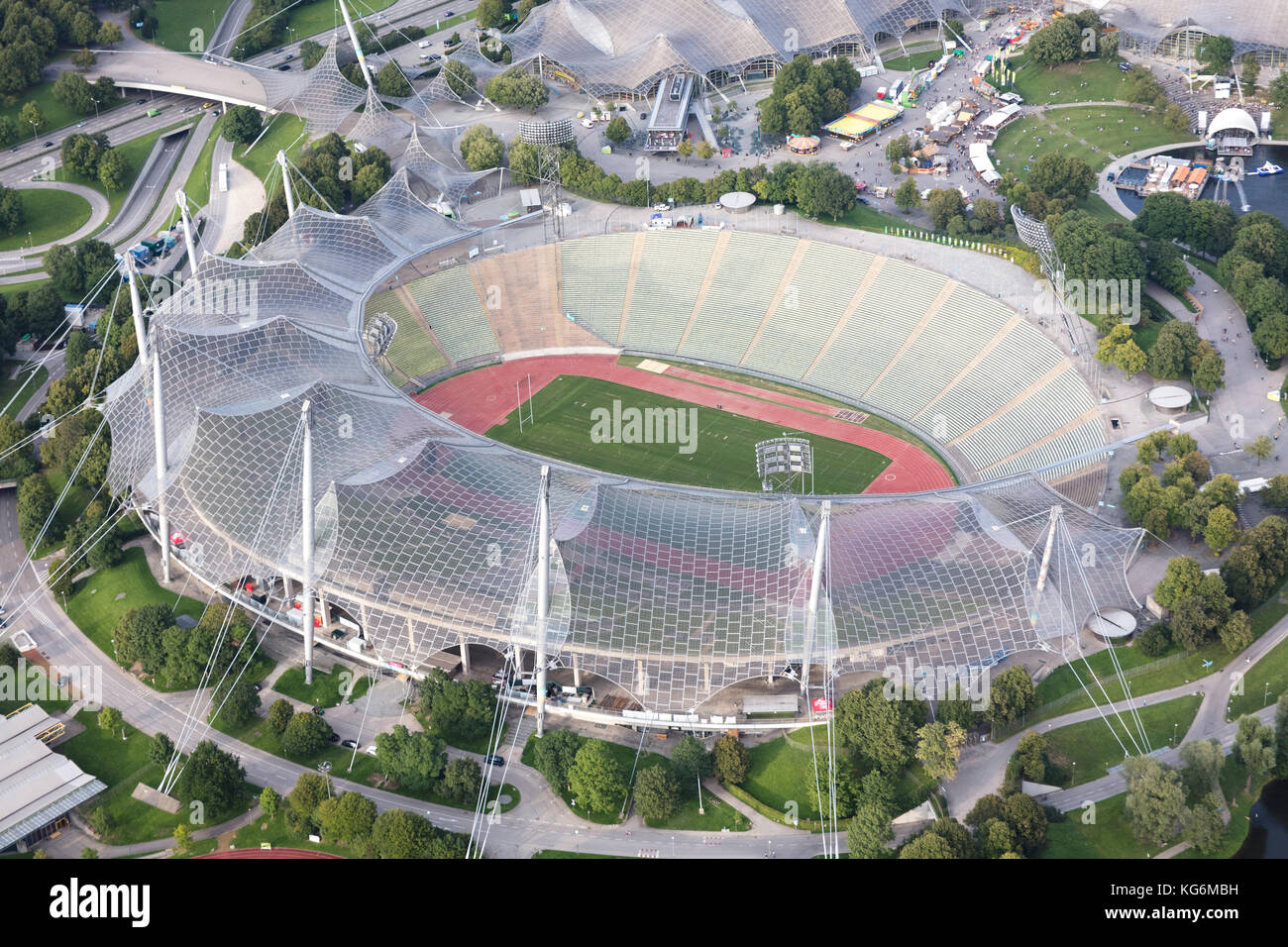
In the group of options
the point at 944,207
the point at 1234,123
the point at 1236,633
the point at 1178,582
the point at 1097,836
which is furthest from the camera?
the point at 1234,123

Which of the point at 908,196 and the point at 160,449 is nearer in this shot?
the point at 160,449

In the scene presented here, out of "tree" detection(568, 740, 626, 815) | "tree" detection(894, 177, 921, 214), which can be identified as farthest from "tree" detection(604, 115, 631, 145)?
"tree" detection(568, 740, 626, 815)

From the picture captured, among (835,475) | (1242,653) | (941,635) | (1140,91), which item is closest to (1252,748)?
(1242,653)

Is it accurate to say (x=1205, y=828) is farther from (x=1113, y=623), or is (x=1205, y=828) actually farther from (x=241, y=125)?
(x=241, y=125)

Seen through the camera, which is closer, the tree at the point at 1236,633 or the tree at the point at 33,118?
the tree at the point at 1236,633

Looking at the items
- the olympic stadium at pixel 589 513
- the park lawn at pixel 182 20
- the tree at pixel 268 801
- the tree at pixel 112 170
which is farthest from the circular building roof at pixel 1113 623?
the park lawn at pixel 182 20

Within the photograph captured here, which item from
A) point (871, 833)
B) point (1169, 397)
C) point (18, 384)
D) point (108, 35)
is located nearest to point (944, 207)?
point (1169, 397)

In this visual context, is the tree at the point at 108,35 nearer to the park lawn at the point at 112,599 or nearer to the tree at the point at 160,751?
the park lawn at the point at 112,599
